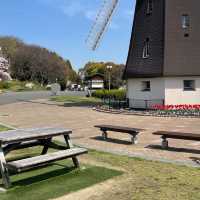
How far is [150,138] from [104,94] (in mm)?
32595

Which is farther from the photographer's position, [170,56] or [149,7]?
[149,7]

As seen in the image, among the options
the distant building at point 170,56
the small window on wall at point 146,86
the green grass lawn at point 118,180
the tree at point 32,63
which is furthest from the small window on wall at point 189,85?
the tree at point 32,63

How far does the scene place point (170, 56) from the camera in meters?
24.0

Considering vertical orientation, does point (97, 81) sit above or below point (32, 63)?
below

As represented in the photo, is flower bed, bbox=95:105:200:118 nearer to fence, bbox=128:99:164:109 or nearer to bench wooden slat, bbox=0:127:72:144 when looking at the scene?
fence, bbox=128:99:164:109

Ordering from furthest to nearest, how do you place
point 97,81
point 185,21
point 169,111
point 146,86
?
point 97,81 → point 146,86 → point 185,21 → point 169,111

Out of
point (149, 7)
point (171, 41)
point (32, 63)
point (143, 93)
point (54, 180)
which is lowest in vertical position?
point (54, 180)

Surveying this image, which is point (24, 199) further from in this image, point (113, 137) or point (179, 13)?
point (179, 13)

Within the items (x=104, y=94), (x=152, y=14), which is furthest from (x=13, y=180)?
→ (x=104, y=94)

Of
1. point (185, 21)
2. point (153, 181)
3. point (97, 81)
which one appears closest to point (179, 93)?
point (185, 21)

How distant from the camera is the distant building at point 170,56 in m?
24.0

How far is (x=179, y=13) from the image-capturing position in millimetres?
24688

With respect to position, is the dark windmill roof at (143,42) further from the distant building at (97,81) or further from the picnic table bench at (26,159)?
the distant building at (97,81)

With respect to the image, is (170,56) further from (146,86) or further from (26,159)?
(26,159)
